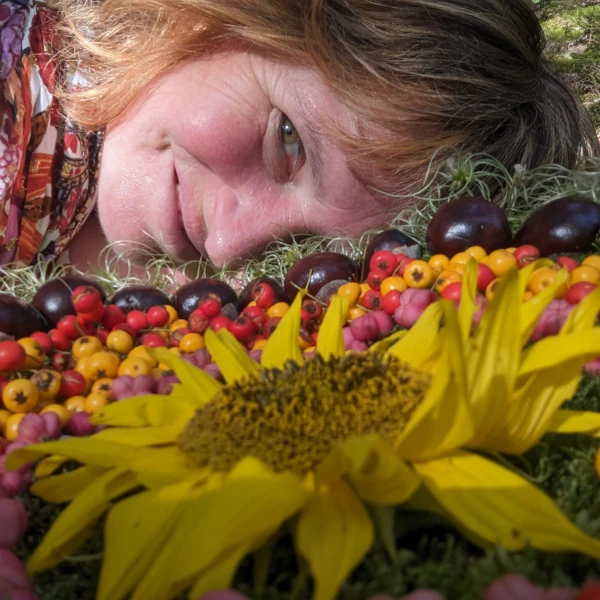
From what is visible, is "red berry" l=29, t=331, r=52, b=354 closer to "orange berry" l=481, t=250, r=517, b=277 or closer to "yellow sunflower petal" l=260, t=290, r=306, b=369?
"yellow sunflower petal" l=260, t=290, r=306, b=369

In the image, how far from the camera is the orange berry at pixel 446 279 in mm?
920

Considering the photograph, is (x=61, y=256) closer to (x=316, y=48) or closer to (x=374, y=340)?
(x=316, y=48)

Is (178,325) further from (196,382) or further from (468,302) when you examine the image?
(468,302)

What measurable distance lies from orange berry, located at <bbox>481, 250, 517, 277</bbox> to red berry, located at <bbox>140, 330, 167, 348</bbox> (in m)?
0.46

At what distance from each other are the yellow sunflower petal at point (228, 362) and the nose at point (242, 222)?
799 mm

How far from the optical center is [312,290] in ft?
3.43

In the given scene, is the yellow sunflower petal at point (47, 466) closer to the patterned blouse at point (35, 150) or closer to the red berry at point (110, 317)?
the red berry at point (110, 317)

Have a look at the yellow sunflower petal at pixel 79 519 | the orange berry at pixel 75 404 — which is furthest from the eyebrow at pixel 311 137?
the yellow sunflower petal at pixel 79 519

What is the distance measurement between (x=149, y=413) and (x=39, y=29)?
54.2 inches

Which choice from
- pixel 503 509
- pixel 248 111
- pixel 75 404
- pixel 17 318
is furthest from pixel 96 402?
pixel 248 111

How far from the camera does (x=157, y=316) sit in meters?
0.99

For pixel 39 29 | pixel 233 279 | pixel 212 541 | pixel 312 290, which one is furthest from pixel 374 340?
pixel 39 29

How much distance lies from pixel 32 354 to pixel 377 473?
21.8 inches

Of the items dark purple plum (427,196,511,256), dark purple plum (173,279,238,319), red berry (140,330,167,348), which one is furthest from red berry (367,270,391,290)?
red berry (140,330,167,348)
